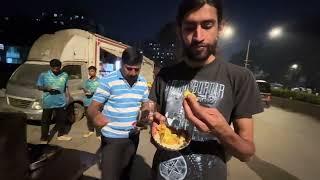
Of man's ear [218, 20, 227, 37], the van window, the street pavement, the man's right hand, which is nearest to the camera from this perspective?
man's ear [218, 20, 227, 37]

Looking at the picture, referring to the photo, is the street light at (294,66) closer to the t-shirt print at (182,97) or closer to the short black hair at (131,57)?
the short black hair at (131,57)

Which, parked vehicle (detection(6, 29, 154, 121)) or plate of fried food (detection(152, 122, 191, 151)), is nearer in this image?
plate of fried food (detection(152, 122, 191, 151))

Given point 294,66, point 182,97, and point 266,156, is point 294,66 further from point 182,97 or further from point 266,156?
point 182,97

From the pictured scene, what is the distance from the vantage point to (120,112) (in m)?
3.93

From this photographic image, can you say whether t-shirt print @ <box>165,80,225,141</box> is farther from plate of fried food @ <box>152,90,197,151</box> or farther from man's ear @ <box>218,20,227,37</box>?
man's ear @ <box>218,20,227,37</box>

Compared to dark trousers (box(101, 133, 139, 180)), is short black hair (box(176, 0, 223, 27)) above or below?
above

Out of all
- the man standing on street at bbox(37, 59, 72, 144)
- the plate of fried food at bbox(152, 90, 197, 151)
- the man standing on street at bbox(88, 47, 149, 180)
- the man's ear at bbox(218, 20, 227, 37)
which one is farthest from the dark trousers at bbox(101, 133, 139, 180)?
the man standing on street at bbox(37, 59, 72, 144)

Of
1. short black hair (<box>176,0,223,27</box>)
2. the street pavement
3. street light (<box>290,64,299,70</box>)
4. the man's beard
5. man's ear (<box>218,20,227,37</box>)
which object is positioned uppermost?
street light (<box>290,64,299,70</box>)

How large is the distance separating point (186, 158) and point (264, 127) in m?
11.4

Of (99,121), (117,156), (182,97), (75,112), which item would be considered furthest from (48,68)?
(182,97)

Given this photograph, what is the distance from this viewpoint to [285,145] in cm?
938

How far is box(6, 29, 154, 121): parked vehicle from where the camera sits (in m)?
9.13

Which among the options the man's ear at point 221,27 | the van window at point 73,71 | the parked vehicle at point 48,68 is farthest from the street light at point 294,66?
the man's ear at point 221,27

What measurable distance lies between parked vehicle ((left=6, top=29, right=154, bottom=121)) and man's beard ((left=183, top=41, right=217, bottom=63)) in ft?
27.0
